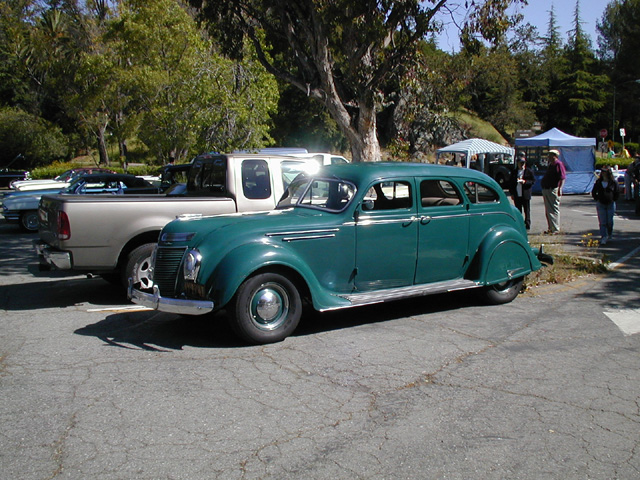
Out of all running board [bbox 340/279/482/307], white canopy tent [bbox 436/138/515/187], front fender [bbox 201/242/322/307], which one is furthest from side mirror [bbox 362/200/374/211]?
white canopy tent [bbox 436/138/515/187]

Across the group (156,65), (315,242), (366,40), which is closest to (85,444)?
(315,242)

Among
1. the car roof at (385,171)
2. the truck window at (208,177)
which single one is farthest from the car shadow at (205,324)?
the truck window at (208,177)

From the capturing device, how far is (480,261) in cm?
736

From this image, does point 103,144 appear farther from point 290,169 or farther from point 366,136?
point 290,169

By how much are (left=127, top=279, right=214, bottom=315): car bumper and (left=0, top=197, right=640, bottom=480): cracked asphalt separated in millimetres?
426

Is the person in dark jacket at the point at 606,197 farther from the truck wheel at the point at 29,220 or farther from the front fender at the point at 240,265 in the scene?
the truck wheel at the point at 29,220

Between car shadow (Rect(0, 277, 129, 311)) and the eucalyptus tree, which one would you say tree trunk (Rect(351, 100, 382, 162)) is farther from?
car shadow (Rect(0, 277, 129, 311))

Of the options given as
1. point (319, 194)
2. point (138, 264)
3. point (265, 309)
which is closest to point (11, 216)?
point (138, 264)

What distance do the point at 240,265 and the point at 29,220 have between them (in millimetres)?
12749

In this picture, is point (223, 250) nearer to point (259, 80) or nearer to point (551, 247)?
point (551, 247)

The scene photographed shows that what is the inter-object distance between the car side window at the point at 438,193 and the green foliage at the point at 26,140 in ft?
153

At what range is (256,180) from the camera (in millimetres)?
9109

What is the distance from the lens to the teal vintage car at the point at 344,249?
5.88 meters

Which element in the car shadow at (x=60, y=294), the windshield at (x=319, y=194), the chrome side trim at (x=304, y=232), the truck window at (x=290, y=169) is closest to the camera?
the chrome side trim at (x=304, y=232)
